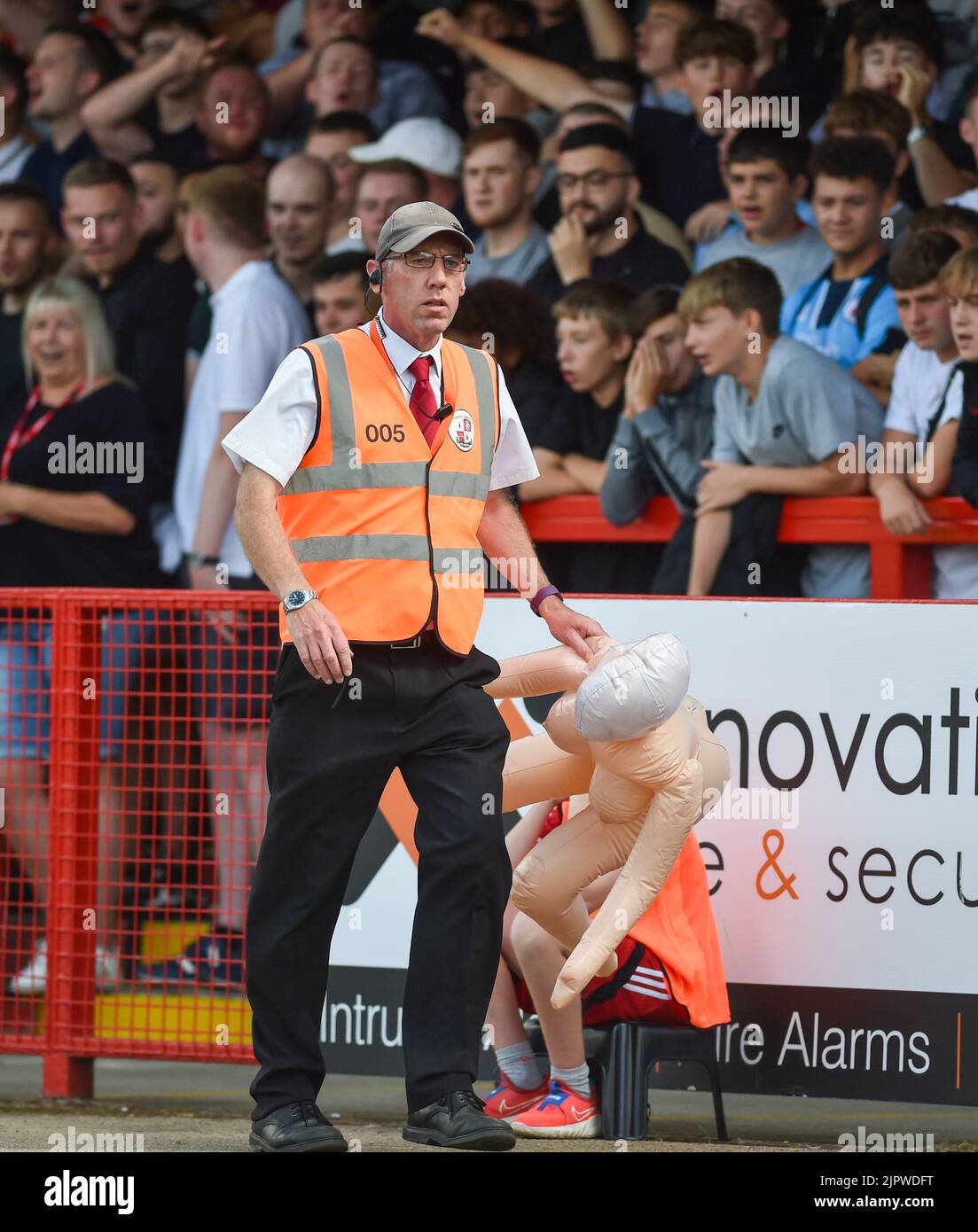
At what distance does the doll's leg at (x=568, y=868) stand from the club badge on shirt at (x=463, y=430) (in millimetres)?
1118

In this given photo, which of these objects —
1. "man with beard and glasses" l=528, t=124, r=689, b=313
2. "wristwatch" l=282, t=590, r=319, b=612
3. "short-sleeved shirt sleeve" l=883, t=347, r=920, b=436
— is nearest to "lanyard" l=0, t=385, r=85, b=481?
"man with beard and glasses" l=528, t=124, r=689, b=313

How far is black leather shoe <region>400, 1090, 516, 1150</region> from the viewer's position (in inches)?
170

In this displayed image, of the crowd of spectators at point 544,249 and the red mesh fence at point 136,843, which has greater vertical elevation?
the crowd of spectators at point 544,249

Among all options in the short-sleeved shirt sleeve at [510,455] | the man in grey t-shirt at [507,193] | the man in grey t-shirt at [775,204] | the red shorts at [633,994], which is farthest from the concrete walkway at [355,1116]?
the man in grey t-shirt at [507,193]

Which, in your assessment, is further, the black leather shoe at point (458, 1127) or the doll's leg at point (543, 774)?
the doll's leg at point (543, 774)

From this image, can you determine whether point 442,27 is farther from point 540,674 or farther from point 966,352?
point 540,674

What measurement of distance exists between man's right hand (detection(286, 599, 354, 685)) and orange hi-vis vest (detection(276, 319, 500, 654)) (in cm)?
20

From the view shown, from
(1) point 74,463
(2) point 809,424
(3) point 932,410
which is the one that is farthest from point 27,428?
(3) point 932,410

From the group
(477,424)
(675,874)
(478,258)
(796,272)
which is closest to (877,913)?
(675,874)

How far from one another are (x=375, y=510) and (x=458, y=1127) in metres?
1.43

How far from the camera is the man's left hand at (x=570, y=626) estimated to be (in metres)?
4.84

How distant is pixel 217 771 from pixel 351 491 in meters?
1.91

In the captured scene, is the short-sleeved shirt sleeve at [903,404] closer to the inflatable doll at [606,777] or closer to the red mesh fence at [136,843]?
the inflatable doll at [606,777]

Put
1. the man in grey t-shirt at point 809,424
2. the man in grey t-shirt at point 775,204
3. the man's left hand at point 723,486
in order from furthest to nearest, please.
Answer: the man in grey t-shirt at point 775,204 → the man's left hand at point 723,486 → the man in grey t-shirt at point 809,424
